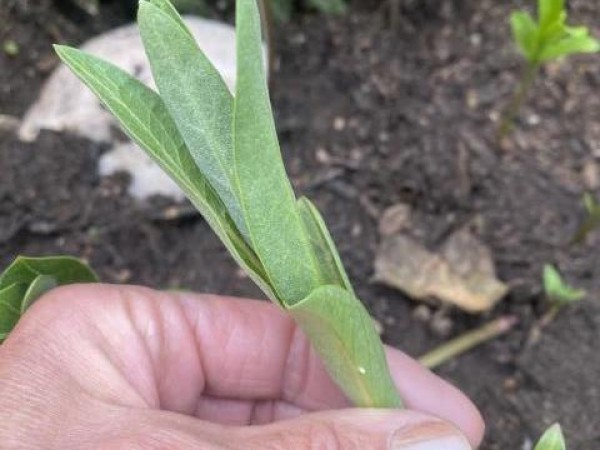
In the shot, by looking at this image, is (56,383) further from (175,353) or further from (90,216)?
(90,216)

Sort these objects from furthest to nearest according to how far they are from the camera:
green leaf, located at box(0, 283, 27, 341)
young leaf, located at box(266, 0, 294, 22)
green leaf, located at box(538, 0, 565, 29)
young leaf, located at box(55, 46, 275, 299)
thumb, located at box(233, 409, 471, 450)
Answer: young leaf, located at box(266, 0, 294, 22) < green leaf, located at box(538, 0, 565, 29) < green leaf, located at box(0, 283, 27, 341) < thumb, located at box(233, 409, 471, 450) < young leaf, located at box(55, 46, 275, 299)

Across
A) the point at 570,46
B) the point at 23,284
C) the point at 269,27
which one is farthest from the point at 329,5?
the point at 23,284

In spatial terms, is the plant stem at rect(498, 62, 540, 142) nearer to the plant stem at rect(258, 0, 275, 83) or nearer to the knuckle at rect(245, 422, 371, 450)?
the plant stem at rect(258, 0, 275, 83)

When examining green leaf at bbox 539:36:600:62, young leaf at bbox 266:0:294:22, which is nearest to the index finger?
green leaf at bbox 539:36:600:62

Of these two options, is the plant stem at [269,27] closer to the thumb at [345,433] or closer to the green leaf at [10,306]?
the green leaf at [10,306]

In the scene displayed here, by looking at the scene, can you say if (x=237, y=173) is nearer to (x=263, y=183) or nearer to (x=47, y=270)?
(x=263, y=183)

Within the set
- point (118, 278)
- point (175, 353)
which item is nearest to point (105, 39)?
point (118, 278)

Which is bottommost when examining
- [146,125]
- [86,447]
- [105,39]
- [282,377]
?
[282,377]
